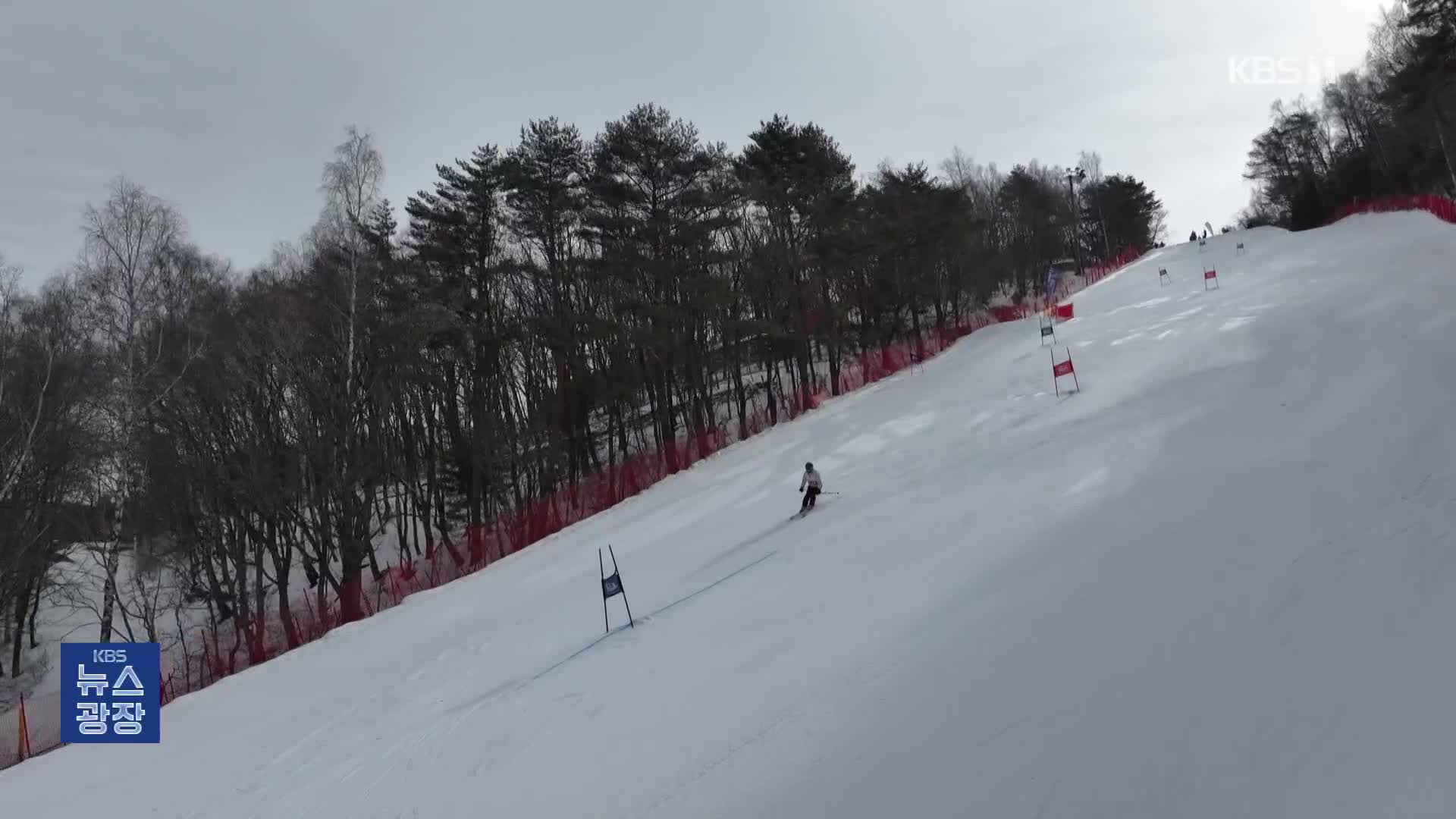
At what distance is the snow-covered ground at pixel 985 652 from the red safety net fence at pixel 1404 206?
19.0 m

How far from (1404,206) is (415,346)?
47.7m

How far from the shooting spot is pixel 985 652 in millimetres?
5297

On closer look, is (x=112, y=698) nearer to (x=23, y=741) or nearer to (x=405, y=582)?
(x=23, y=741)

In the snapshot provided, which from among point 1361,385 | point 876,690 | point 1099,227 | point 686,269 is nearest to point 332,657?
point 876,690

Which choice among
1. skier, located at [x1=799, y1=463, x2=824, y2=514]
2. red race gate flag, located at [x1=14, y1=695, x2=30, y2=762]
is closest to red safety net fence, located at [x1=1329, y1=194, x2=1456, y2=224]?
skier, located at [x1=799, y1=463, x2=824, y2=514]

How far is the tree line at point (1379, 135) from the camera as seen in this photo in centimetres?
2798

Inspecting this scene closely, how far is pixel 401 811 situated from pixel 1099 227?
83825 mm

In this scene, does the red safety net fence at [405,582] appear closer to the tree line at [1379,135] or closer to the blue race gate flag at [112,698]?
the blue race gate flag at [112,698]

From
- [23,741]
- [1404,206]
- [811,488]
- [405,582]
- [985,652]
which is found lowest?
[23,741]

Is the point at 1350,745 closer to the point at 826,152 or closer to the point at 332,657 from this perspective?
the point at 332,657

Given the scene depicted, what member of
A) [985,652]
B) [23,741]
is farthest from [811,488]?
[23,741]

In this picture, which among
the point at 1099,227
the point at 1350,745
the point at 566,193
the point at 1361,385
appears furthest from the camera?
the point at 1099,227

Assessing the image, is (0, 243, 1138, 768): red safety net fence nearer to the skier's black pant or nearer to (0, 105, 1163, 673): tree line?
(0, 105, 1163, 673): tree line

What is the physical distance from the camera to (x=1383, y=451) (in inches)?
268
